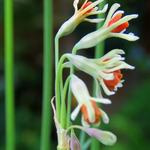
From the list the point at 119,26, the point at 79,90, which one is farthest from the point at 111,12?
the point at 79,90

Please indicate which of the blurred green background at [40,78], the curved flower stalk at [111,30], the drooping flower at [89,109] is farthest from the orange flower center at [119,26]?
the blurred green background at [40,78]

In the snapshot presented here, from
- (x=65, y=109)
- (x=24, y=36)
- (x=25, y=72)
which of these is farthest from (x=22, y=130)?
(x=65, y=109)

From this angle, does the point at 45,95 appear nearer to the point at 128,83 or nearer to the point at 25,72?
the point at 25,72

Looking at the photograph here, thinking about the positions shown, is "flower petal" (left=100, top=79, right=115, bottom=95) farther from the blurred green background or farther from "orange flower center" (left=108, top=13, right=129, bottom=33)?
the blurred green background

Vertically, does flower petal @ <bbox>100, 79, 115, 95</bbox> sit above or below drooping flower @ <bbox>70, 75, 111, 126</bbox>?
above

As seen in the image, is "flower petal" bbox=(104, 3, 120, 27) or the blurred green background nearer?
"flower petal" bbox=(104, 3, 120, 27)

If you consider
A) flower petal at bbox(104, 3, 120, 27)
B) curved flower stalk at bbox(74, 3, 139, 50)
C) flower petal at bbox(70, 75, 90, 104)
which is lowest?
flower petal at bbox(70, 75, 90, 104)

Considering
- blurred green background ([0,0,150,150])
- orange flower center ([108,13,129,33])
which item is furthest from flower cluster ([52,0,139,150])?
blurred green background ([0,0,150,150])
